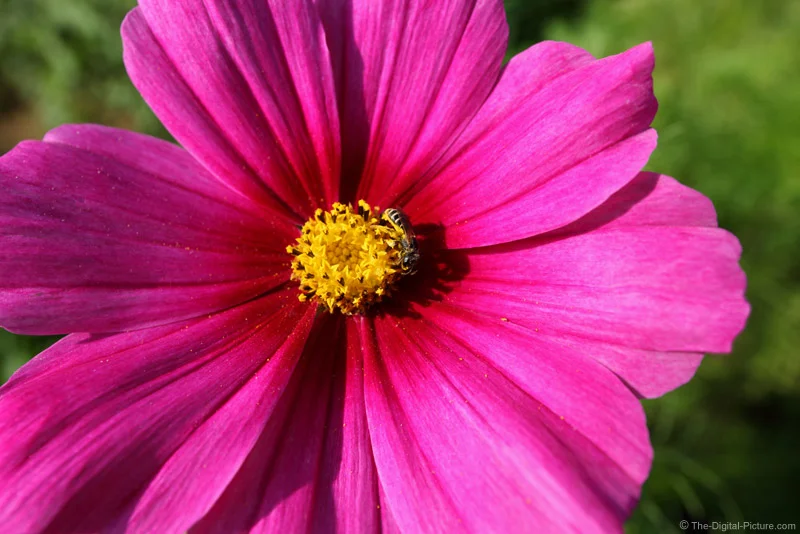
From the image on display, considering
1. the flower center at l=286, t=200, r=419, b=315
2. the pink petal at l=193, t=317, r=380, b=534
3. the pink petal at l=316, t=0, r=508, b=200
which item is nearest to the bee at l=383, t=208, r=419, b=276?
the flower center at l=286, t=200, r=419, b=315

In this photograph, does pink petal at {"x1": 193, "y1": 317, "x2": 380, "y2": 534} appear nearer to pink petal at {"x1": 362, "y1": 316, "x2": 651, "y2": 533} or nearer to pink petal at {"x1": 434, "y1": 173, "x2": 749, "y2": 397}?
pink petal at {"x1": 362, "y1": 316, "x2": 651, "y2": 533}

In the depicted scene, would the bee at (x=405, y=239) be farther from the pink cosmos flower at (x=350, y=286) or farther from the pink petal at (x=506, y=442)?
the pink petal at (x=506, y=442)

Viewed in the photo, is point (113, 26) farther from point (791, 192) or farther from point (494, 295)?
point (791, 192)

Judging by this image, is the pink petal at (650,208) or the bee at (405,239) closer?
the pink petal at (650,208)

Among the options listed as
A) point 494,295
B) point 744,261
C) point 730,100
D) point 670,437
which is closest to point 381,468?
point 494,295

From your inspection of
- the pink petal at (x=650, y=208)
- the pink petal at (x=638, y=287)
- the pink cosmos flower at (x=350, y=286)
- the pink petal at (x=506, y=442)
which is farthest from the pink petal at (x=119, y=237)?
the pink petal at (x=650, y=208)

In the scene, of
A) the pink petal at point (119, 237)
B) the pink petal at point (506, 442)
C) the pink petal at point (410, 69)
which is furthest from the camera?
the pink petal at point (410, 69)

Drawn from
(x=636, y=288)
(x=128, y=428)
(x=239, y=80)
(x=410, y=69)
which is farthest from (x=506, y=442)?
(x=239, y=80)
